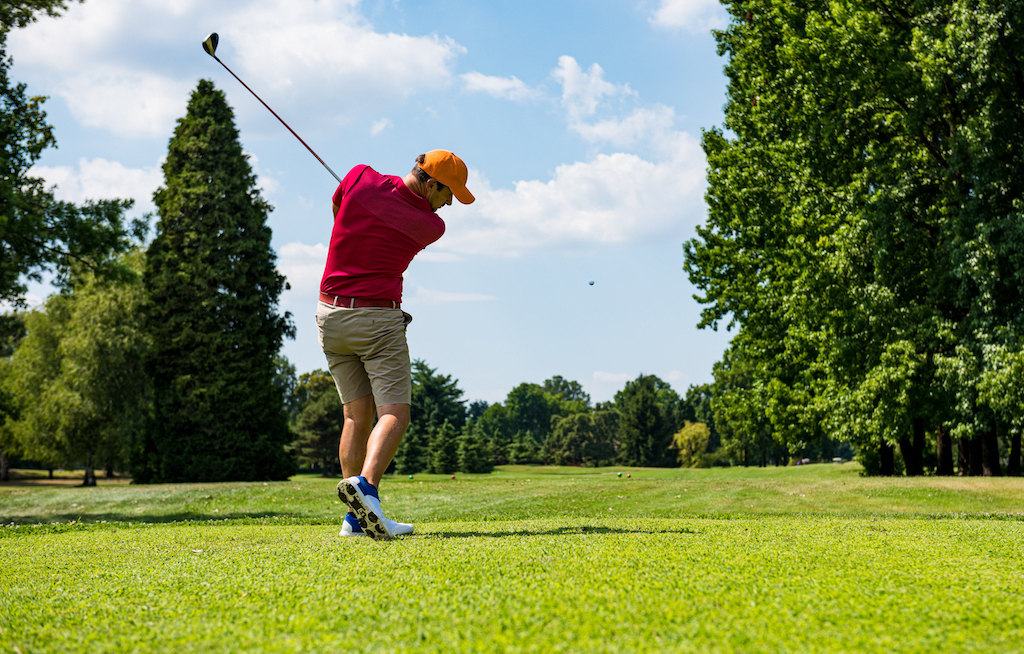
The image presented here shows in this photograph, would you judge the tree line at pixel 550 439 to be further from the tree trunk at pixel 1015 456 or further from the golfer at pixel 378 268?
the golfer at pixel 378 268

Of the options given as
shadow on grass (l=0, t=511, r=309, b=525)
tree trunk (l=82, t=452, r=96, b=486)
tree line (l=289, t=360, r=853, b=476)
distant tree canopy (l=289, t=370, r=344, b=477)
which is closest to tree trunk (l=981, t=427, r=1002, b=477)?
tree line (l=289, t=360, r=853, b=476)

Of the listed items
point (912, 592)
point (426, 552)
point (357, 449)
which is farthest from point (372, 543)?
point (912, 592)

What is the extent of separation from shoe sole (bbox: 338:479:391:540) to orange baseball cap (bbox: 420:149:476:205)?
213cm

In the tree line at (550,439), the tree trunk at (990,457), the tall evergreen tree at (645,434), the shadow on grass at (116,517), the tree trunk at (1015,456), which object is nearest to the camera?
the shadow on grass at (116,517)

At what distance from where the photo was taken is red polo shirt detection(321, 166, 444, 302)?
489cm

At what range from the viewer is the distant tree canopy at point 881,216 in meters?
14.0

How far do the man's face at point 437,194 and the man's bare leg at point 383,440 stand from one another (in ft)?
4.70

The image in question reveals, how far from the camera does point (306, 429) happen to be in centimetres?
6431

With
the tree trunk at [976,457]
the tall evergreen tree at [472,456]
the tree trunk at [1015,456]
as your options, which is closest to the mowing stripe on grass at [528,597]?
the tree trunk at [976,457]

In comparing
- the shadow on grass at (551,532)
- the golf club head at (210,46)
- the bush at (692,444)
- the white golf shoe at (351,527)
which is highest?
the golf club head at (210,46)

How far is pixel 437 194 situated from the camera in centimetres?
505

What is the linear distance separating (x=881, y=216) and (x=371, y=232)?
14.3 m

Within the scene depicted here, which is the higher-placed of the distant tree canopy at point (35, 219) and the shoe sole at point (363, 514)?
the distant tree canopy at point (35, 219)

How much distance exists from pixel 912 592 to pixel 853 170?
1746 centimetres
